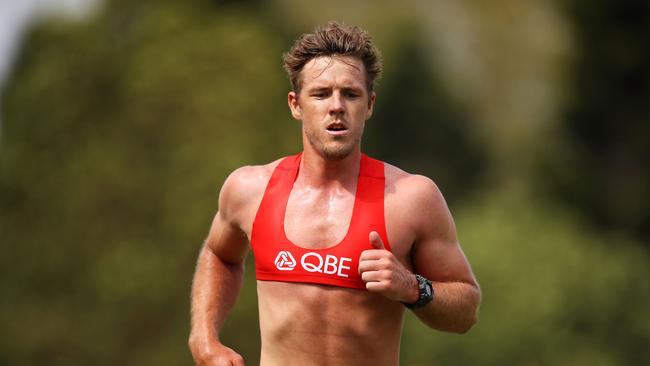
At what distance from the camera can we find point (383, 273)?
6.89 meters

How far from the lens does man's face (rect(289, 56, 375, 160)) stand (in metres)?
7.40

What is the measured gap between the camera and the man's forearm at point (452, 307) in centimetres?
733

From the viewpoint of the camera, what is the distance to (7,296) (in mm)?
28469

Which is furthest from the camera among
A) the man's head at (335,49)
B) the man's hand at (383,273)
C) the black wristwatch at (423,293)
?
the man's head at (335,49)

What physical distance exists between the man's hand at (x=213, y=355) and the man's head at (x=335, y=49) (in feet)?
5.21

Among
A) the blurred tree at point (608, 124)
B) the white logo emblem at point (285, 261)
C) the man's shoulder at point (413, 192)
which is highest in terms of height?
the blurred tree at point (608, 124)

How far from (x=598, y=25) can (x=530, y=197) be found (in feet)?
22.4

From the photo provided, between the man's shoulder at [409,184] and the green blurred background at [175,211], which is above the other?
the green blurred background at [175,211]

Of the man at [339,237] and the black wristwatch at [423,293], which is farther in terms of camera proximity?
the man at [339,237]

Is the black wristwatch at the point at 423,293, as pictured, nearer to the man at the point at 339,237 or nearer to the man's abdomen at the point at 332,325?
the man at the point at 339,237

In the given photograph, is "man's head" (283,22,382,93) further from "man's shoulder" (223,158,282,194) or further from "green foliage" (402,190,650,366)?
"green foliage" (402,190,650,366)

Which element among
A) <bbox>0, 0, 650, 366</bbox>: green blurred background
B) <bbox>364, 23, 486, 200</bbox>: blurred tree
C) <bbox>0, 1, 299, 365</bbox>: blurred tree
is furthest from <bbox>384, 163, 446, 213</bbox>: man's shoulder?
<bbox>364, 23, 486, 200</bbox>: blurred tree

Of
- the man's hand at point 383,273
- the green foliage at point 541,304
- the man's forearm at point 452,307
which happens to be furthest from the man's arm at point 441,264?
the green foliage at point 541,304

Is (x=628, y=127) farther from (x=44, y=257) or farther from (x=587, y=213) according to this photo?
(x=44, y=257)
